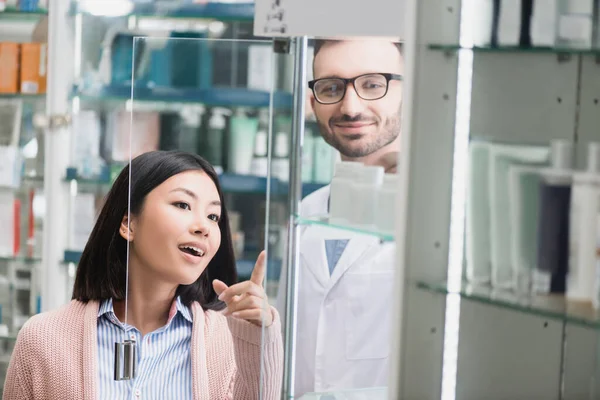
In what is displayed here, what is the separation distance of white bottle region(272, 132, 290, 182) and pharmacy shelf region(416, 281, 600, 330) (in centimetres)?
35

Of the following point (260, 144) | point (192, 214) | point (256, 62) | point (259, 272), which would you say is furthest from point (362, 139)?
point (260, 144)

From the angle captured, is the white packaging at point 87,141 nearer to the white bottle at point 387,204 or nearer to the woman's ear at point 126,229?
the woman's ear at point 126,229

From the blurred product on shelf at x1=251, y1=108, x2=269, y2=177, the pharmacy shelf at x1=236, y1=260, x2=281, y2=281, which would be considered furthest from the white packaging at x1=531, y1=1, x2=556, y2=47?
the blurred product on shelf at x1=251, y1=108, x2=269, y2=177

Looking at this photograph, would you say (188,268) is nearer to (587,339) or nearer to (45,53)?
(587,339)

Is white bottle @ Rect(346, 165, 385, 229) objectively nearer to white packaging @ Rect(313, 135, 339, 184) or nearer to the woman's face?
white packaging @ Rect(313, 135, 339, 184)

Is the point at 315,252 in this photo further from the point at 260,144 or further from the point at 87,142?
the point at 87,142

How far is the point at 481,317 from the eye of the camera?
54.4 inches

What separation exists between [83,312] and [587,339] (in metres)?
1.25

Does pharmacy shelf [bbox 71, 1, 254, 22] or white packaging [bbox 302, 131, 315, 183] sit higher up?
pharmacy shelf [bbox 71, 1, 254, 22]

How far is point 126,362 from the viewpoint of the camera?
1.93m

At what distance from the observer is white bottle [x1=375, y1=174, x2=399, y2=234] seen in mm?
1416

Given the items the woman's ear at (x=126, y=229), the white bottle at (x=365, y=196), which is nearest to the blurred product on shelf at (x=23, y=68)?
the woman's ear at (x=126, y=229)

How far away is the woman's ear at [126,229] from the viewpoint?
1.99m

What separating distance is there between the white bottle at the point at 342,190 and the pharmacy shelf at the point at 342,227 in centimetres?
1
